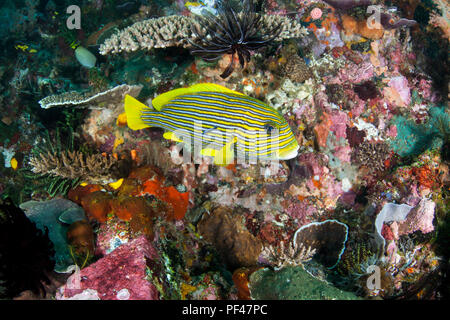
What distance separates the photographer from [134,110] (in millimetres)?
2979

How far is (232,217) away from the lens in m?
3.66

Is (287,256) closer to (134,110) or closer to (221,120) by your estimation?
(221,120)

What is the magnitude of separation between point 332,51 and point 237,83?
2292mm

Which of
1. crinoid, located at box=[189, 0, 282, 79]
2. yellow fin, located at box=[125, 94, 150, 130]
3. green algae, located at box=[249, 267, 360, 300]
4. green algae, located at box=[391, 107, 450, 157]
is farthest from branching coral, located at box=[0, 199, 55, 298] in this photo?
green algae, located at box=[391, 107, 450, 157]

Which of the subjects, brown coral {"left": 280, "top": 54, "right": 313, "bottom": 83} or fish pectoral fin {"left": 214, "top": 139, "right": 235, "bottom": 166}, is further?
brown coral {"left": 280, "top": 54, "right": 313, "bottom": 83}

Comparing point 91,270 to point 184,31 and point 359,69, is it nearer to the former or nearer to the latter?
point 184,31

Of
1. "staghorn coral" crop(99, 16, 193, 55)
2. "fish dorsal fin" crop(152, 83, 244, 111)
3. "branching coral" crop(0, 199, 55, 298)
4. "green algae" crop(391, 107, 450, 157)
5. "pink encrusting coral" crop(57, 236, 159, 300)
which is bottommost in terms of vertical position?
"pink encrusting coral" crop(57, 236, 159, 300)

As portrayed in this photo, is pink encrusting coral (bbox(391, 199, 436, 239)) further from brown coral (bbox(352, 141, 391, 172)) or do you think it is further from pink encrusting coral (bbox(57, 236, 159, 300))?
pink encrusting coral (bbox(57, 236, 159, 300))

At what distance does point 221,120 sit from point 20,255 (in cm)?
250

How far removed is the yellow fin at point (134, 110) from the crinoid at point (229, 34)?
3.26ft

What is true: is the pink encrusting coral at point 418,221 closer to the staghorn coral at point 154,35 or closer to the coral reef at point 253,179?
the coral reef at point 253,179

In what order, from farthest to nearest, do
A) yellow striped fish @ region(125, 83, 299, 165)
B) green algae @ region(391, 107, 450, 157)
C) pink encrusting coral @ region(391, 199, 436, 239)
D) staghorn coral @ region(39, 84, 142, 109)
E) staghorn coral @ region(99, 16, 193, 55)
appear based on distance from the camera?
green algae @ region(391, 107, 450, 157)
pink encrusting coral @ region(391, 199, 436, 239)
staghorn coral @ region(39, 84, 142, 109)
staghorn coral @ region(99, 16, 193, 55)
yellow striped fish @ region(125, 83, 299, 165)

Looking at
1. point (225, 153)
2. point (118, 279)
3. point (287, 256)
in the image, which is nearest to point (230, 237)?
point (287, 256)

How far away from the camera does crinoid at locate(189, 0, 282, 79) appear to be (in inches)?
118
